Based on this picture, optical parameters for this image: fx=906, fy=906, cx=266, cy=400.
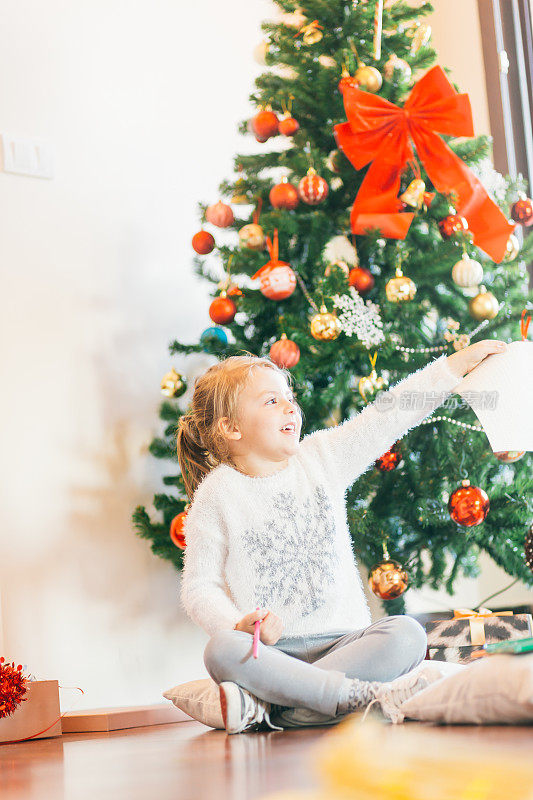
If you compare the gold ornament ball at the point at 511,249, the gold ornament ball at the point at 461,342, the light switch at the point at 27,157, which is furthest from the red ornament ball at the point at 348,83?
the light switch at the point at 27,157

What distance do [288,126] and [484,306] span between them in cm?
56

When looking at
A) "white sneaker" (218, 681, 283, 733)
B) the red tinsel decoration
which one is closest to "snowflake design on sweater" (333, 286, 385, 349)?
"white sneaker" (218, 681, 283, 733)

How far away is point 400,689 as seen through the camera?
1183 millimetres

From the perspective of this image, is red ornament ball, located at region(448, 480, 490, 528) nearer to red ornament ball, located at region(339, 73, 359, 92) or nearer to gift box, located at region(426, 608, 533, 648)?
gift box, located at region(426, 608, 533, 648)

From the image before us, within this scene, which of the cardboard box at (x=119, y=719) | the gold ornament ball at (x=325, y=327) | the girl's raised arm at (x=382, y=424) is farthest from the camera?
the gold ornament ball at (x=325, y=327)

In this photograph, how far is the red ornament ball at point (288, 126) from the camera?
191 cm

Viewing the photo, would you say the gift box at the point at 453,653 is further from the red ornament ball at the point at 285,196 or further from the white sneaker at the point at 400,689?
the red ornament ball at the point at 285,196

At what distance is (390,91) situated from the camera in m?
1.92

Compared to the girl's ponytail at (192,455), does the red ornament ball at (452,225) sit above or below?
above

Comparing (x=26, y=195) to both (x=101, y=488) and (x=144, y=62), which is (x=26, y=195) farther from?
(x=101, y=488)

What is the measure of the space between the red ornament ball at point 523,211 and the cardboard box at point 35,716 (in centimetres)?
130

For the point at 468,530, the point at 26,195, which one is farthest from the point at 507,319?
the point at 26,195

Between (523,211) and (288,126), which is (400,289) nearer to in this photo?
(523,211)

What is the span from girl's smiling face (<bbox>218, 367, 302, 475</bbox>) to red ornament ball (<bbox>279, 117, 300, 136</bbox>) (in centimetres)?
57
